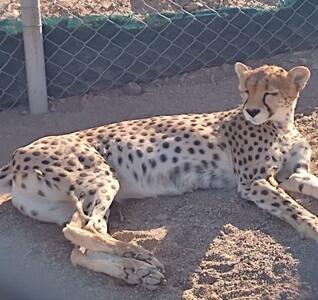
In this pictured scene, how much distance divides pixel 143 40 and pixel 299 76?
1304mm

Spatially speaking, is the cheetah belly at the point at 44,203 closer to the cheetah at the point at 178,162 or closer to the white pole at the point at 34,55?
the cheetah at the point at 178,162

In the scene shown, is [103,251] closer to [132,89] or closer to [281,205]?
[281,205]

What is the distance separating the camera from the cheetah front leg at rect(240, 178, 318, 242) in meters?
3.38

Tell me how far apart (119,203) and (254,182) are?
1.93 ft

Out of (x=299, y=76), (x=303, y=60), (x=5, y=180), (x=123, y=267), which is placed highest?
(x=299, y=76)

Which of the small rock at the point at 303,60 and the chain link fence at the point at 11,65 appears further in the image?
the small rock at the point at 303,60

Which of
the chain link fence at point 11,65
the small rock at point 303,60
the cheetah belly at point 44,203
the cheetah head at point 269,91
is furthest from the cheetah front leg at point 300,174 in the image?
the chain link fence at point 11,65

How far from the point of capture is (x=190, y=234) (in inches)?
137

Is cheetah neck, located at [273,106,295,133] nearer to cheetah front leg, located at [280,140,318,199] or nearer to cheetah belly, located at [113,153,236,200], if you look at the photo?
cheetah front leg, located at [280,140,318,199]

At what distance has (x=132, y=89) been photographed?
4.84m

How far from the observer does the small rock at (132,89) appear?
483cm

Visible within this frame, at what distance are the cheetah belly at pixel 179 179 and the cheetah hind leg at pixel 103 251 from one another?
1.09 feet

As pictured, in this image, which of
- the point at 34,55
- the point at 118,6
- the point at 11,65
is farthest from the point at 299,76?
the point at 118,6

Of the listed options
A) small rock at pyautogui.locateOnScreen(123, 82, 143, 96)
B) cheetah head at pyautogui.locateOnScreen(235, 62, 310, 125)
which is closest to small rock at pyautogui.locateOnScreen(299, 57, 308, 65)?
small rock at pyautogui.locateOnScreen(123, 82, 143, 96)
